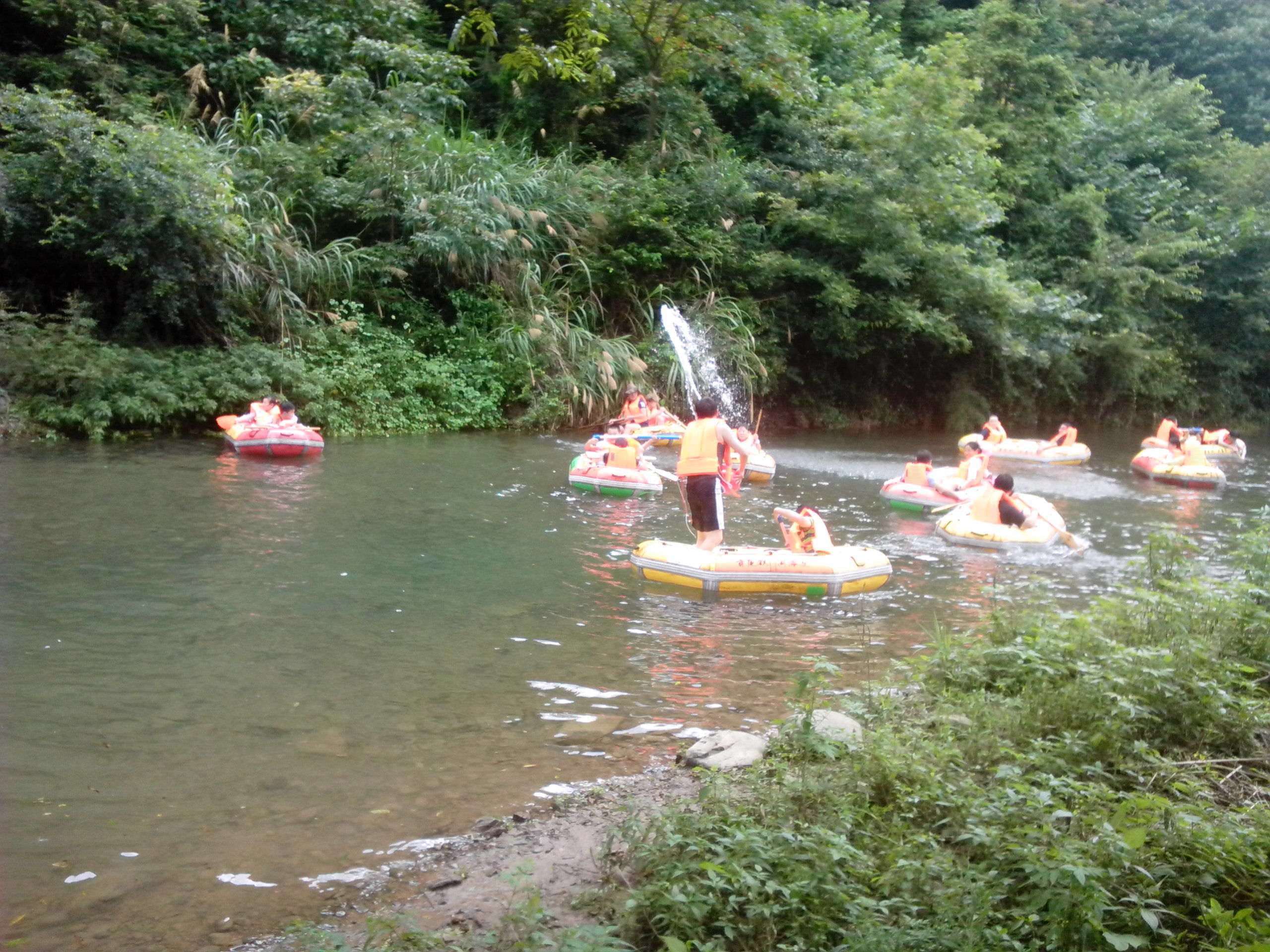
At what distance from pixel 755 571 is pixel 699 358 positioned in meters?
12.0

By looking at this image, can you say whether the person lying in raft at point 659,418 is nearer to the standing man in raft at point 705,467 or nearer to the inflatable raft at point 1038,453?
the inflatable raft at point 1038,453

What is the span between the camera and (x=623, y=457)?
1318 cm

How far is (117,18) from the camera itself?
18312mm

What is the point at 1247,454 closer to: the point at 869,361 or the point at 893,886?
the point at 869,361

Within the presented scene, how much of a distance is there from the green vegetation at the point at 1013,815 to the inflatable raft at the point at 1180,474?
1181cm

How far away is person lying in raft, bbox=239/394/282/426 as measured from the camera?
14195 millimetres

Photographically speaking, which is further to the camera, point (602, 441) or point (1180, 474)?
point (1180, 474)

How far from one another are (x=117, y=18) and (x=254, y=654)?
1581 cm

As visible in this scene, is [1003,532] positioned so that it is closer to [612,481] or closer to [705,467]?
[705,467]

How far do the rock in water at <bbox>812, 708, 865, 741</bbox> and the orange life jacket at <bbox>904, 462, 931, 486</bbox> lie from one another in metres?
8.14

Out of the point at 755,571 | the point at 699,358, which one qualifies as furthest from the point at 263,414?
the point at 699,358

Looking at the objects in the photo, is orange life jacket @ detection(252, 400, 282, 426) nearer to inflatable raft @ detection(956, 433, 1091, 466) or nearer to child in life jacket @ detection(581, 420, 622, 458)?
child in life jacket @ detection(581, 420, 622, 458)

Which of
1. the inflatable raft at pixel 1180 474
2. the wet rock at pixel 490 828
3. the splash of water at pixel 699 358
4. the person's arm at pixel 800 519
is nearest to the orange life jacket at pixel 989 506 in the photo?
the person's arm at pixel 800 519

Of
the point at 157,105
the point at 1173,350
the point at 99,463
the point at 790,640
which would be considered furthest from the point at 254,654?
the point at 1173,350
